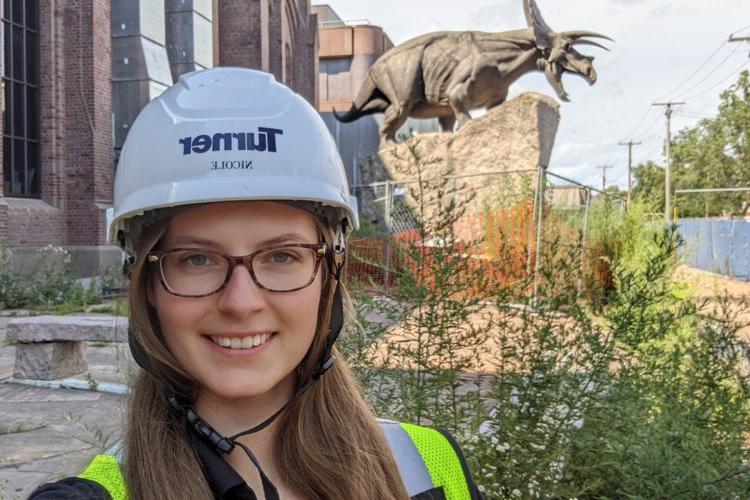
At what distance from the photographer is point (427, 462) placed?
1.39 m

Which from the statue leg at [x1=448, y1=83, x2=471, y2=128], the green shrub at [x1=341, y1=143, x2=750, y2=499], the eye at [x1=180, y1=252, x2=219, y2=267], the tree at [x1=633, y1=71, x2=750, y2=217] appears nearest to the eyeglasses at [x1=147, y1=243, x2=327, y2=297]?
the eye at [x1=180, y1=252, x2=219, y2=267]

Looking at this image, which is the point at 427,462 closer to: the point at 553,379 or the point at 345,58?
the point at 553,379

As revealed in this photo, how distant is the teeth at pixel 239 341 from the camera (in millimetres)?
1272

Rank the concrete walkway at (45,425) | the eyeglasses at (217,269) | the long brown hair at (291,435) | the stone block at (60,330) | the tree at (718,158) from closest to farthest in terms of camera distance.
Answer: the long brown hair at (291,435)
the eyeglasses at (217,269)
the concrete walkway at (45,425)
the stone block at (60,330)
the tree at (718,158)

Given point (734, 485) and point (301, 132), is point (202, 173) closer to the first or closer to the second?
point (301, 132)

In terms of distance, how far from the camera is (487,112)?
51.6 ft

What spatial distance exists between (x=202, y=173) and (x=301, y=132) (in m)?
0.25

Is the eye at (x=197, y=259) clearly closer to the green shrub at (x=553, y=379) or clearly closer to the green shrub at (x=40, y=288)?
the green shrub at (x=553, y=379)

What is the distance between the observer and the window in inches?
603

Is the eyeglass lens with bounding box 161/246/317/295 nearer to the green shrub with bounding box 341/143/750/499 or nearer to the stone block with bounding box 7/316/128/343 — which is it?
the green shrub with bounding box 341/143/750/499

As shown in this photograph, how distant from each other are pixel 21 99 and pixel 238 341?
16563 mm

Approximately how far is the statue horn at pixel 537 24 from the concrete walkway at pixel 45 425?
38.8ft

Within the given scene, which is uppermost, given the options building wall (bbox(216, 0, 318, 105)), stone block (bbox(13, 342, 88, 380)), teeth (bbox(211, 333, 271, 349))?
building wall (bbox(216, 0, 318, 105))

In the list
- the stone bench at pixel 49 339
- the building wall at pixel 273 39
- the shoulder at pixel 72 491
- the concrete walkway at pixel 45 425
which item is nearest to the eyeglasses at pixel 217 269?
the shoulder at pixel 72 491
